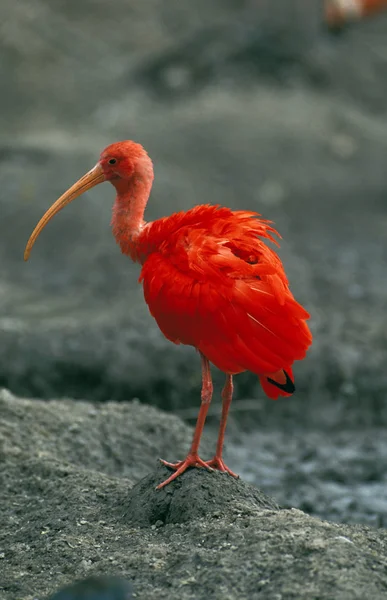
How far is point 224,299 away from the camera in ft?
16.6

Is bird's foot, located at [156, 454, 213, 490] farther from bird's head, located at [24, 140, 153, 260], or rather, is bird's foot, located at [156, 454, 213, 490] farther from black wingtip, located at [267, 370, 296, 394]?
bird's head, located at [24, 140, 153, 260]

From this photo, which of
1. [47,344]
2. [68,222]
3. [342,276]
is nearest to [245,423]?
[47,344]

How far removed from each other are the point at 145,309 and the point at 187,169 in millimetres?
4275

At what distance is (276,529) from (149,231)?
193 centimetres

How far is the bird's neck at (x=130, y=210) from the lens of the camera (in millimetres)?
5730

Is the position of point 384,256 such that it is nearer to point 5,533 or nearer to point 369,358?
point 369,358

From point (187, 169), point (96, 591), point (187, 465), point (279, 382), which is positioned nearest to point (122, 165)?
point (279, 382)

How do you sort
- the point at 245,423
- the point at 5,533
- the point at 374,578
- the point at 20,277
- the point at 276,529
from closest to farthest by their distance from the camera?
the point at 374,578
the point at 276,529
the point at 5,533
the point at 245,423
the point at 20,277

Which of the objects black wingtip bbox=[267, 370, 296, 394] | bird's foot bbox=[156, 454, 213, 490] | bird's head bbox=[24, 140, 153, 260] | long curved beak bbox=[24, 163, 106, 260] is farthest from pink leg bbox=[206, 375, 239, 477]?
long curved beak bbox=[24, 163, 106, 260]

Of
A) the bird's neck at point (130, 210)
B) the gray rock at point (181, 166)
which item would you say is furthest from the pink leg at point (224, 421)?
the gray rock at point (181, 166)

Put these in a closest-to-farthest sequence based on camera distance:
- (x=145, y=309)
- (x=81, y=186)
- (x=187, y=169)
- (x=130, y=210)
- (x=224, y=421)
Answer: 1. (x=224, y=421)
2. (x=130, y=210)
3. (x=81, y=186)
4. (x=145, y=309)
5. (x=187, y=169)

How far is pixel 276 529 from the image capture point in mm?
4598

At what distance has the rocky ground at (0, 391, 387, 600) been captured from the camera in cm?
414

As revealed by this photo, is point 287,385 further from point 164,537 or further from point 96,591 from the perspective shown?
point 96,591
